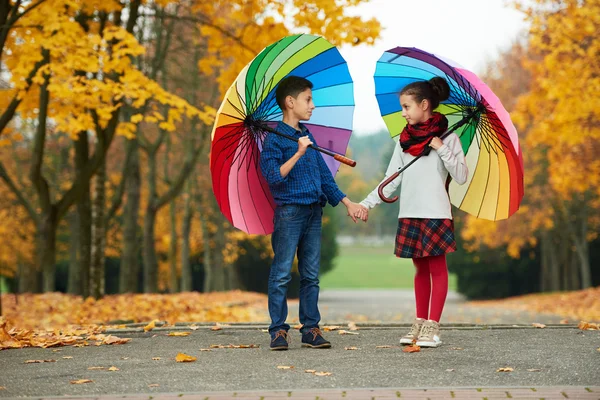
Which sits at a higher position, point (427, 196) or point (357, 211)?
point (427, 196)

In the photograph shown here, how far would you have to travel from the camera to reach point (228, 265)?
33.7 m

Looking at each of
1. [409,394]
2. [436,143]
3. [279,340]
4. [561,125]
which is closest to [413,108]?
[436,143]

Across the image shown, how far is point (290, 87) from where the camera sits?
20.4 feet

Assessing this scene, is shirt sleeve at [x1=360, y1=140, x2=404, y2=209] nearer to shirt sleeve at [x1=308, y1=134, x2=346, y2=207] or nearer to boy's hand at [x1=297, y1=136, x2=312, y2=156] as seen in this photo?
shirt sleeve at [x1=308, y1=134, x2=346, y2=207]

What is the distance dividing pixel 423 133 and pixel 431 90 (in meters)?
0.36

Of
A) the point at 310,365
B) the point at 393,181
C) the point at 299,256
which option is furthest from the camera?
the point at 393,181

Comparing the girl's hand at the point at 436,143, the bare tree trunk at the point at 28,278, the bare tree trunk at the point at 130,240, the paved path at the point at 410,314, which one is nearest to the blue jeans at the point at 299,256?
the girl's hand at the point at 436,143

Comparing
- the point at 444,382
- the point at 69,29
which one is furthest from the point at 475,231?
the point at 444,382

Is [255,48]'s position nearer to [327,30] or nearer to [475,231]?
[327,30]

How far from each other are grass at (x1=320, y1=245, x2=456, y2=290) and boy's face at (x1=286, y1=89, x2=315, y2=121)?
4206cm

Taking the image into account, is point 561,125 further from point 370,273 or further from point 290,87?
point 370,273

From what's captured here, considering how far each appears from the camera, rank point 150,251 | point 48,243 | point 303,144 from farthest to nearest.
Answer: point 150,251
point 48,243
point 303,144

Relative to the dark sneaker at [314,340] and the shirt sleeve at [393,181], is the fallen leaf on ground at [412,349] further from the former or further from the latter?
the shirt sleeve at [393,181]

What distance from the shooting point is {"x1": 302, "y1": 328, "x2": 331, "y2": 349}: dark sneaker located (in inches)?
245
